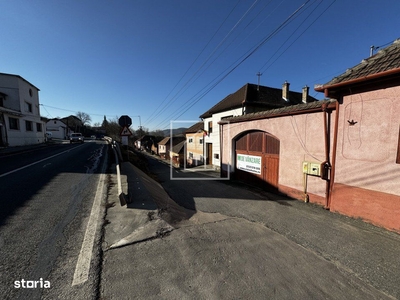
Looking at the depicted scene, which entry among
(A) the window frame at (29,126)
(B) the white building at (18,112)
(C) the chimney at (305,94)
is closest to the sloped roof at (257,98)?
(C) the chimney at (305,94)

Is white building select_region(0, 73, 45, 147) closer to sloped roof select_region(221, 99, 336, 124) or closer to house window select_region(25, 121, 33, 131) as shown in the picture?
house window select_region(25, 121, 33, 131)

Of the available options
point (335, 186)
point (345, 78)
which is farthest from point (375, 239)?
point (345, 78)

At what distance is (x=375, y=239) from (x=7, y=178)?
10.9 m

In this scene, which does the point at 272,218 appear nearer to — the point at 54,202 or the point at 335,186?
the point at 335,186

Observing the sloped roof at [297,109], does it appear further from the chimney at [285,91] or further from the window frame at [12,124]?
the window frame at [12,124]

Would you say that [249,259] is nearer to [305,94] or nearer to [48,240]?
[48,240]

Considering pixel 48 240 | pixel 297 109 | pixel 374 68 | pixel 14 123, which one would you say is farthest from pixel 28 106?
pixel 374 68

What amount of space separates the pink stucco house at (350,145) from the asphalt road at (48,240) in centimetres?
610

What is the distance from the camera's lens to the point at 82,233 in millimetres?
2979

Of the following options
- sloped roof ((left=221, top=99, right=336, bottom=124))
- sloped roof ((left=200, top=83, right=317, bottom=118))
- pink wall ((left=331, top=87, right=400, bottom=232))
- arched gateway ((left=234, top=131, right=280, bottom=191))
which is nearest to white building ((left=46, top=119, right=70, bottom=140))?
sloped roof ((left=200, top=83, right=317, bottom=118))

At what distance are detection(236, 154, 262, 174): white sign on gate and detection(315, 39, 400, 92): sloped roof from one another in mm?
4163

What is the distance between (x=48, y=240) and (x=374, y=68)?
7.86m

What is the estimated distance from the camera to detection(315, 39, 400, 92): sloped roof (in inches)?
152

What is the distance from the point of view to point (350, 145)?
4641mm
